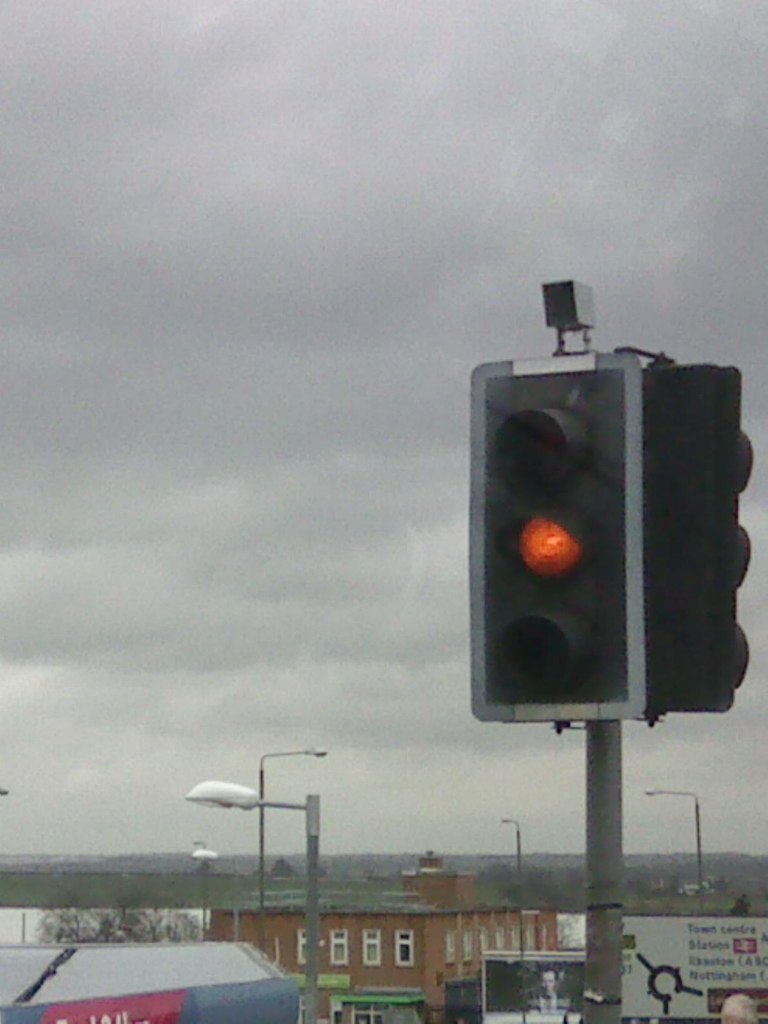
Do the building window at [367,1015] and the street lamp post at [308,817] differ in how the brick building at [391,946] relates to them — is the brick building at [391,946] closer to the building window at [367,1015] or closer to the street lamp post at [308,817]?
the building window at [367,1015]

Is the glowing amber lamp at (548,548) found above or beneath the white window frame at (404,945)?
above

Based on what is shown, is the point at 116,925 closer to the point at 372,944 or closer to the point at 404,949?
the point at 404,949

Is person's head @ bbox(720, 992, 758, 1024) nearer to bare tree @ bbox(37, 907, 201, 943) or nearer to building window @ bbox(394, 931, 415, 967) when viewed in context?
bare tree @ bbox(37, 907, 201, 943)

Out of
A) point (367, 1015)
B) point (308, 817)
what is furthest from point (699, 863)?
point (308, 817)

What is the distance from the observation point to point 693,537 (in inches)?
252

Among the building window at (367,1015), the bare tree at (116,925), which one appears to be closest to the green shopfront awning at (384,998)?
the building window at (367,1015)

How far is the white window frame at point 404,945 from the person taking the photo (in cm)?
9175

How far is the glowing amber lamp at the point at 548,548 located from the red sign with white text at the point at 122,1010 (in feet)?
11.5

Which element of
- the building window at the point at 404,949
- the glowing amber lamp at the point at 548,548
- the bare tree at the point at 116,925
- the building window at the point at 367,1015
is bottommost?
the building window at the point at 367,1015

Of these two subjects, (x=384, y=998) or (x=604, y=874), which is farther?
(x=384, y=998)

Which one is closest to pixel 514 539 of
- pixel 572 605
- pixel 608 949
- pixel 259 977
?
pixel 572 605

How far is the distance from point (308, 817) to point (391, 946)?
2753 inches

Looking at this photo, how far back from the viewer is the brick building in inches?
3501

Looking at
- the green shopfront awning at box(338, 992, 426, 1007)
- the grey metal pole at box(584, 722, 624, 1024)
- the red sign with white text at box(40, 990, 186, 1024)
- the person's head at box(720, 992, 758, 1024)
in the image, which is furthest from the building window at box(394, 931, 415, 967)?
the grey metal pole at box(584, 722, 624, 1024)
